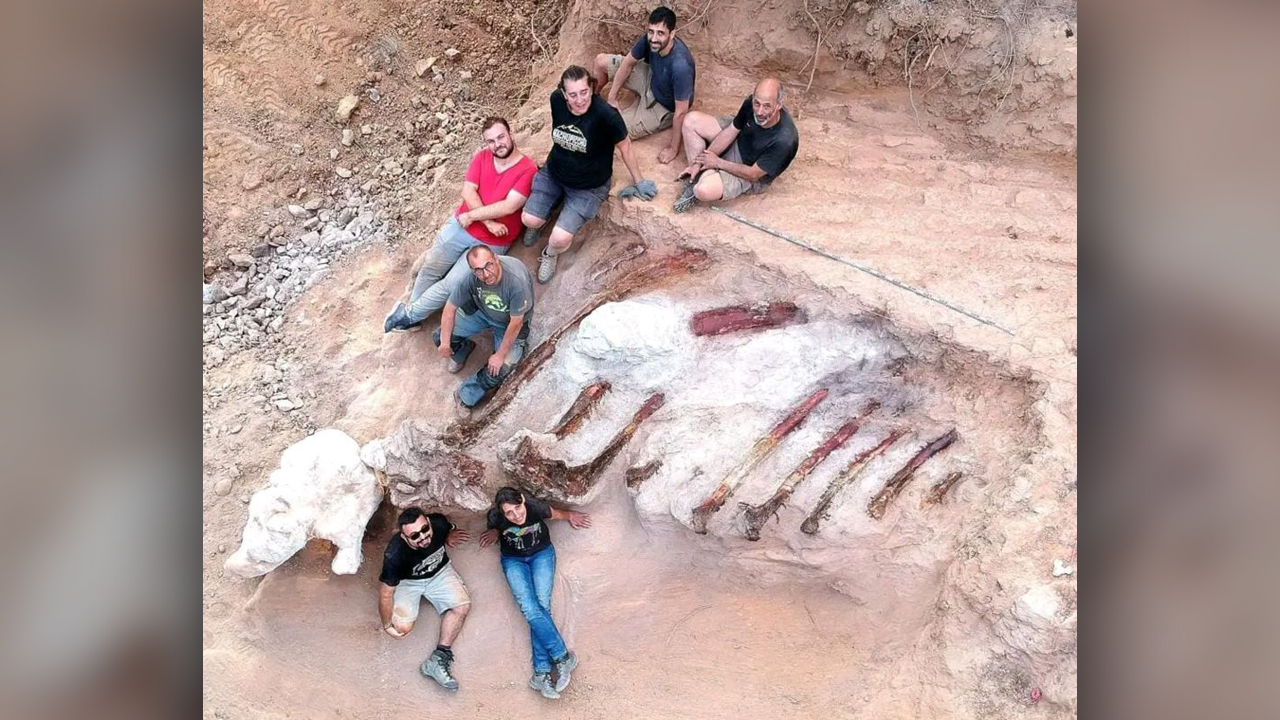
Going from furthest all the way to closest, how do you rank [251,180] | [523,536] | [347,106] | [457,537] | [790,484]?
1. [347,106]
2. [251,180]
3. [457,537]
4. [523,536]
5. [790,484]

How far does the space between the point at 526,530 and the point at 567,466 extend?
319 millimetres

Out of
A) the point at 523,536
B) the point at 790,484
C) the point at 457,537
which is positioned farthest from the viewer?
the point at 457,537

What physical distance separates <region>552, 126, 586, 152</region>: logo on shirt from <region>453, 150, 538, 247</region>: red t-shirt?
0.17m

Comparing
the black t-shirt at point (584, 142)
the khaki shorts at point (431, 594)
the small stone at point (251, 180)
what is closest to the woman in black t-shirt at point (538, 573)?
the khaki shorts at point (431, 594)

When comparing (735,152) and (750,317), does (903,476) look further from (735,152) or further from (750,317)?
(735,152)

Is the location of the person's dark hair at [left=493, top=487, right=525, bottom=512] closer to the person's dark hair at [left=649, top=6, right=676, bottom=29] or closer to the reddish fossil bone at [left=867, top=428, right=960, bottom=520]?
the reddish fossil bone at [left=867, top=428, right=960, bottom=520]

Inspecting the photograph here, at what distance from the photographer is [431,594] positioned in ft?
11.2

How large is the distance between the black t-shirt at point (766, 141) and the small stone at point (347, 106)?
5.57ft

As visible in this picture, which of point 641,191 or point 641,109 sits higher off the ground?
point 641,109

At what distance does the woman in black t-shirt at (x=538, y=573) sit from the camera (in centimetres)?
335

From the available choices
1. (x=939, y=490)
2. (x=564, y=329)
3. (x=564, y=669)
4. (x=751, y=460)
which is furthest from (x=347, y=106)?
(x=939, y=490)

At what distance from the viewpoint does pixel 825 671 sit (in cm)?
341
